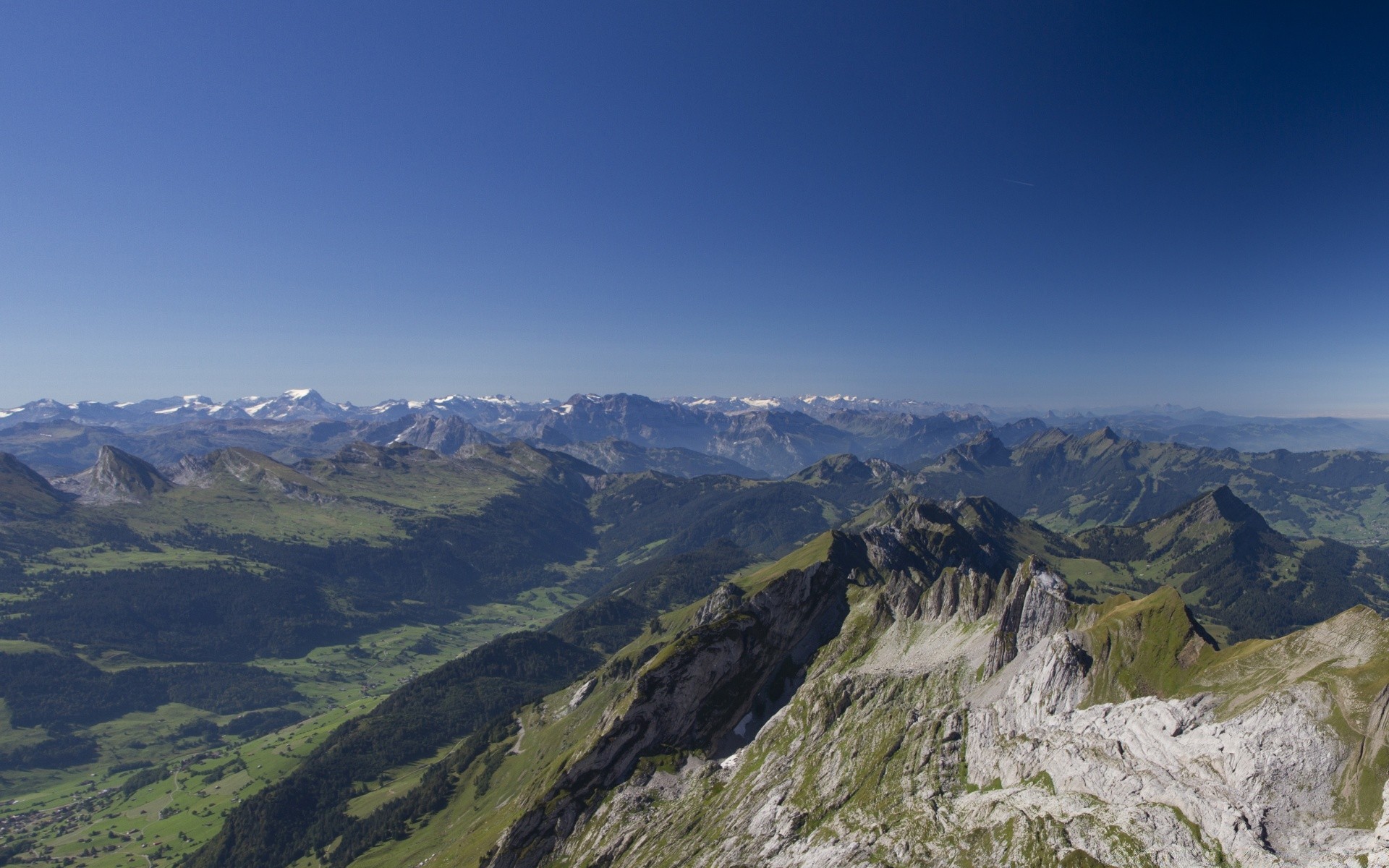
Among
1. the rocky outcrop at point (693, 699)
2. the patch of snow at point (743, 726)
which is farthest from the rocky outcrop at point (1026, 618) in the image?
the patch of snow at point (743, 726)

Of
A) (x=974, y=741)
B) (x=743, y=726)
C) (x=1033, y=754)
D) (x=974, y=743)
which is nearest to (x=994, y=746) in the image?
(x=974, y=743)

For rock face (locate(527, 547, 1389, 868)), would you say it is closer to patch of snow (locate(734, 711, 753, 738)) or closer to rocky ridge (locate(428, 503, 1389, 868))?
rocky ridge (locate(428, 503, 1389, 868))

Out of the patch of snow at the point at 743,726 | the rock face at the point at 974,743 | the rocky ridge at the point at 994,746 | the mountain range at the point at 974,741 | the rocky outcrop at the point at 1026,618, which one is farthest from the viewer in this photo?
the patch of snow at the point at 743,726

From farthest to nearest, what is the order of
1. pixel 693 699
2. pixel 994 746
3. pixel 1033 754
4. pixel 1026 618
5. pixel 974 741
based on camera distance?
pixel 693 699 < pixel 1026 618 < pixel 974 741 < pixel 994 746 < pixel 1033 754

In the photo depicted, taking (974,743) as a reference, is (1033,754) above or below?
above

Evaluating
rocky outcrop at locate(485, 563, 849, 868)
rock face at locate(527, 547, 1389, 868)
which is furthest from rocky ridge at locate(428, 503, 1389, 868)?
rocky outcrop at locate(485, 563, 849, 868)

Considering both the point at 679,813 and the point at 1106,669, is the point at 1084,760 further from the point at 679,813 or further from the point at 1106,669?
the point at 679,813

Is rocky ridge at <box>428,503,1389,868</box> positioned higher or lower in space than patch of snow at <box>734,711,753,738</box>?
higher

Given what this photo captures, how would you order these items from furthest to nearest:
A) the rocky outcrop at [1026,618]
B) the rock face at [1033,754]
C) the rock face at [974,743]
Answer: the rocky outcrop at [1026,618]
the rock face at [974,743]
the rock face at [1033,754]

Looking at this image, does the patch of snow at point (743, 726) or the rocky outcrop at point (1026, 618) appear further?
the patch of snow at point (743, 726)

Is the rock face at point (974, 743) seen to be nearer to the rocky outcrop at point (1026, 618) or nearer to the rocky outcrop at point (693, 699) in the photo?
the rocky outcrop at point (1026, 618)

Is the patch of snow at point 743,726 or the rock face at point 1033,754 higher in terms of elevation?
the rock face at point 1033,754

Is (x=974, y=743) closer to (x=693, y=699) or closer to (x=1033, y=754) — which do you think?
(x=1033, y=754)
